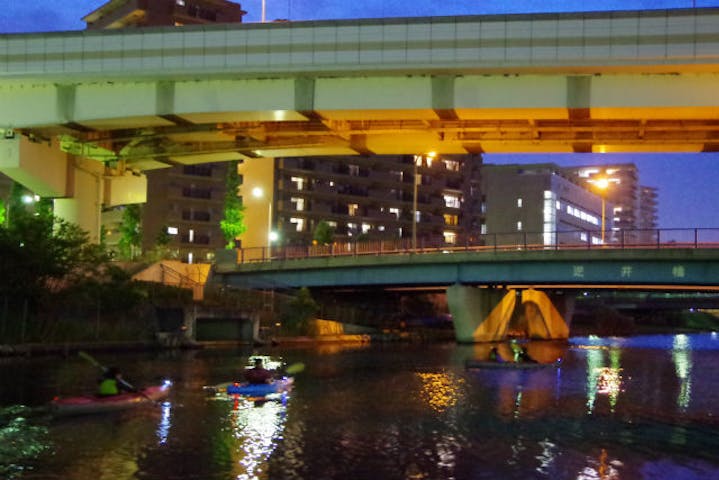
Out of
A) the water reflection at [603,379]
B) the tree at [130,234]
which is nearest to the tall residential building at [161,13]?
the tree at [130,234]

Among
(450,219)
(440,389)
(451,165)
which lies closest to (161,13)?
(451,165)

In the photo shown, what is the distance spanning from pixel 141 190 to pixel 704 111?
3444 centimetres

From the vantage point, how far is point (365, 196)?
132 meters

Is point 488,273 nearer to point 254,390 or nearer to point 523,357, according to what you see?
point 523,357

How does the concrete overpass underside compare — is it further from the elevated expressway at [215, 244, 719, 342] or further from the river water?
the elevated expressway at [215, 244, 719, 342]

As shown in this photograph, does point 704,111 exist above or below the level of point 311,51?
below

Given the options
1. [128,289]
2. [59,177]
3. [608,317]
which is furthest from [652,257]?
[608,317]

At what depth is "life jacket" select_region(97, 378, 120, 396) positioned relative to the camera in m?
26.5

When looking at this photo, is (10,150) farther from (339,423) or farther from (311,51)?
(339,423)

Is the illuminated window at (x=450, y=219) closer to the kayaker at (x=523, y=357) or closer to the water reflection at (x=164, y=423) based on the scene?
the kayaker at (x=523, y=357)

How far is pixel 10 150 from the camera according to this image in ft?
137

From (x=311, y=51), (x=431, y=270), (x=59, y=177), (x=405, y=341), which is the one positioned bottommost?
(x=405, y=341)

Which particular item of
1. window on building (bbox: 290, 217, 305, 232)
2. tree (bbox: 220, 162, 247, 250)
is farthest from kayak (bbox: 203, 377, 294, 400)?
window on building (bbox: 290, 217, 305, 232)

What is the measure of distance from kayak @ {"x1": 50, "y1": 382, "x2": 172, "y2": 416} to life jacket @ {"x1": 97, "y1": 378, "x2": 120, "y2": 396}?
179mm
